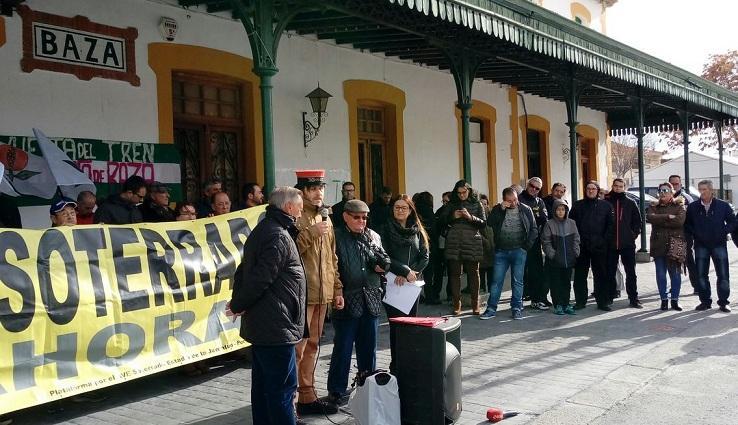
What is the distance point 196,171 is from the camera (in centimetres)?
956

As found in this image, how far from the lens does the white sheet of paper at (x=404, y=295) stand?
19.8 ft

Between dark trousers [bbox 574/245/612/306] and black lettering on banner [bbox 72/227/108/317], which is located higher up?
black lettering on banner [bbox 72/227/108/317]

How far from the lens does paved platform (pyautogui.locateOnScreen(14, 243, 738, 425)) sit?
521 cm

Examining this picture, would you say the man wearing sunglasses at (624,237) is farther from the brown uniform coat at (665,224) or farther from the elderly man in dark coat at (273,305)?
the elderly man in dark coat at (273,305)

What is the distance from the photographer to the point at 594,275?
9.60m

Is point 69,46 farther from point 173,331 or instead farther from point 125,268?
point 173,331

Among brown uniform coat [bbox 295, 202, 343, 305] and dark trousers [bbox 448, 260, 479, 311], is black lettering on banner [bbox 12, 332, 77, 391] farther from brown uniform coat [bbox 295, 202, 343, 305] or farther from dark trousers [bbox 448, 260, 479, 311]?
dark trousers [bbox 448, 260, 479, 311]

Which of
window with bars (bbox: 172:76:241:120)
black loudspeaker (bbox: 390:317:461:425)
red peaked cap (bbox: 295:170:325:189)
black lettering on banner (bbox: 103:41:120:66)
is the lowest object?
black loudspeaker (bbox: 390:317:461:425)

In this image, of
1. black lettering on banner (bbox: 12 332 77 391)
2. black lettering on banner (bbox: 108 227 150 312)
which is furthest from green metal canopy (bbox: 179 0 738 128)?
black lettering on banner (bbox: 12 332 77 391)

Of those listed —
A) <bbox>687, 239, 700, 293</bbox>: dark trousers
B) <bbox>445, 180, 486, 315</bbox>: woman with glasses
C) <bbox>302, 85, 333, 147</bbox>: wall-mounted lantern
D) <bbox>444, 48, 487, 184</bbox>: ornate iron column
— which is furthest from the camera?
<bbox>302, 85, 333, 147</bbox>: wall-mounted lantern

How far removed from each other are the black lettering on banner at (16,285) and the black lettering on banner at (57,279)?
0.10m

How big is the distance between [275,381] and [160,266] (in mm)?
2006

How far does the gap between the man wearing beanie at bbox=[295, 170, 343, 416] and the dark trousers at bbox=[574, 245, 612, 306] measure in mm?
5181

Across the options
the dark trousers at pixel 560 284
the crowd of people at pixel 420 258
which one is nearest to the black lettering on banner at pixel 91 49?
the crowd of people at pixel 420 258
